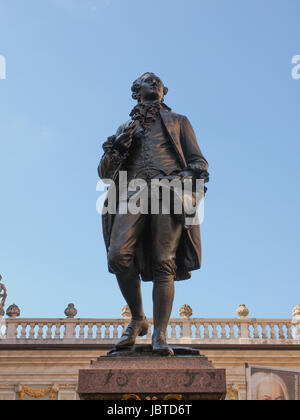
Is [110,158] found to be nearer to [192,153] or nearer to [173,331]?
[192,153]

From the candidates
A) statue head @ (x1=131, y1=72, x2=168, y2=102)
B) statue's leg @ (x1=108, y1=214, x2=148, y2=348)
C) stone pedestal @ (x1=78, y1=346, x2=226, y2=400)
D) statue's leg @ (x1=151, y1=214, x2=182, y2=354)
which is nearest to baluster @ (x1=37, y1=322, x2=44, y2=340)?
statue head @ (x1=131, y1=72, x2=168, y2=102)

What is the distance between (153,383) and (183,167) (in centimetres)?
212

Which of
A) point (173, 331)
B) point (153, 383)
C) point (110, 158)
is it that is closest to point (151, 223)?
point (110, 158)

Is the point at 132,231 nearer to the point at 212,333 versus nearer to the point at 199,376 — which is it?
the point at 199,376

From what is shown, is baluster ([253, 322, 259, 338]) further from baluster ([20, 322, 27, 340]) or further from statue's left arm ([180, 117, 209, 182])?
statue's left arm ([180, 117, 209, 182])

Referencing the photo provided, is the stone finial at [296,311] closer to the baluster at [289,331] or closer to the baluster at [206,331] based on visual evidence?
the baluster at [289,331]

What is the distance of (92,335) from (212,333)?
3982 mm

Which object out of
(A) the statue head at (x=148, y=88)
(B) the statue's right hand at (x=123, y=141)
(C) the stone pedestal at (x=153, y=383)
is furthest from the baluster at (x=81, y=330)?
(C) the stone pedestal at (x=153, y=383)

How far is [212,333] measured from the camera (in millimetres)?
20312

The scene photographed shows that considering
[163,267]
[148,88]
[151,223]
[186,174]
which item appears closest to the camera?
[163,267]

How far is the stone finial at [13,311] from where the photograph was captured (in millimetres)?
20688

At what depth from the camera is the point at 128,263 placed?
5.37 metres
